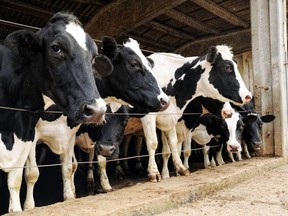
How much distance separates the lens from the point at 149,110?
3.92 m

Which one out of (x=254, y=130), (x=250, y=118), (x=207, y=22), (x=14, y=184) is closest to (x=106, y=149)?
(x=14, y=184)

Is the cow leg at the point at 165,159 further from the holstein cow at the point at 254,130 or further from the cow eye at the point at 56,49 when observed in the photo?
the cow eye at the point at 56,49

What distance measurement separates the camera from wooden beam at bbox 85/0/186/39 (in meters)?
7.14

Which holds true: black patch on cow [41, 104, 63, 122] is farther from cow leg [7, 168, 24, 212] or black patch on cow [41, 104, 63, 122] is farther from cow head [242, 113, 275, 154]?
cow head [242, 113, 275, 154]

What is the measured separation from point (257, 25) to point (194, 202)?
4.14m

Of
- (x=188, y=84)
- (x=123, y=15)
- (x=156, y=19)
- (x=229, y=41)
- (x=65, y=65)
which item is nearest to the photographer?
(x=65, y=65)

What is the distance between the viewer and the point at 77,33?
2754 mm

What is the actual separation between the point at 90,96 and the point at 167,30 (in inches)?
283

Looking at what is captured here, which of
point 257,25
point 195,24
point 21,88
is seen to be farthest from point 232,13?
point 21,88

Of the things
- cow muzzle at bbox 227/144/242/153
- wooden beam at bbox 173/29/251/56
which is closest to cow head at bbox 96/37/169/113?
cow muzzle at bbox 227/144/242/153

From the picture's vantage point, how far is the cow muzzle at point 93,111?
2445mm

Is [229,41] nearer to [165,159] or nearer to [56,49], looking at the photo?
[165,159]

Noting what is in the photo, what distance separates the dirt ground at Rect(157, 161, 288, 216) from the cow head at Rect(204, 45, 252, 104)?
114 centimetres

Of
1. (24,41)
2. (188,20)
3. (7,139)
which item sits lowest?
(7,139)
